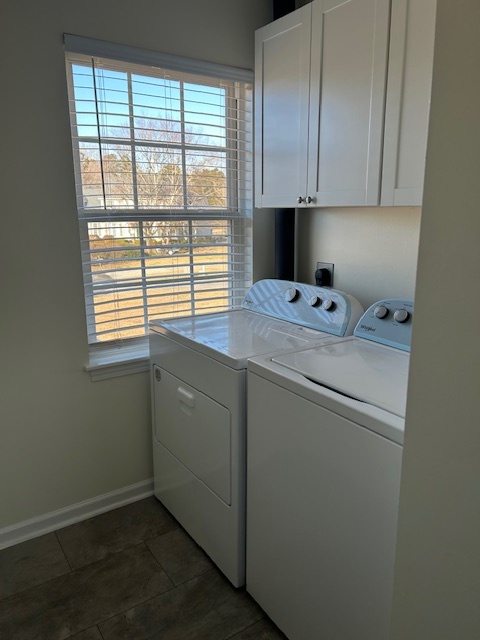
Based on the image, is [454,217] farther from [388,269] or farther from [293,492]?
[388,269]

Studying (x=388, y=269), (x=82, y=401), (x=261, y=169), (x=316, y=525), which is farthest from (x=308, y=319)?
(x=82, y=401)

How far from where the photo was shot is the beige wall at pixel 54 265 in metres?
1.84

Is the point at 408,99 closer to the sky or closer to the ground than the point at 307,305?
closer to the sky

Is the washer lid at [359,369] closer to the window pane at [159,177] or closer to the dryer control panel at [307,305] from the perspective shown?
the dryer control panel at [307,305]

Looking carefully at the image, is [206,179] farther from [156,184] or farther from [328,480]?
[328,480]

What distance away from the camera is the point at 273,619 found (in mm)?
1652

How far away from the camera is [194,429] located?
1950mm

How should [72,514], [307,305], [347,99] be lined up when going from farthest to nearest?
[72,514]
[307,305]
[347,99]

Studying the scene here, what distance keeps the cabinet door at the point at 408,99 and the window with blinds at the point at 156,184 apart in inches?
40.5

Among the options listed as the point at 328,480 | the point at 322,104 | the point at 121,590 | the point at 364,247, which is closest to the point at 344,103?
the point at 322,104

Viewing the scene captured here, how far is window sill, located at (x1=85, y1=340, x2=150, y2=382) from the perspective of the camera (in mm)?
2184

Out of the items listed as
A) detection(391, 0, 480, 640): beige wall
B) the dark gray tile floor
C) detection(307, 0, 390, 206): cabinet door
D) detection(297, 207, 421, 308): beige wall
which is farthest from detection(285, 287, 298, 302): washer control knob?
detection(391, 0, 480, 640): beige wall

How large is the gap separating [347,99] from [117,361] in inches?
58.9

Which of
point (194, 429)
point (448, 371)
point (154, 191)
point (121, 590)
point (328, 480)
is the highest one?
point (154, 191)
